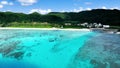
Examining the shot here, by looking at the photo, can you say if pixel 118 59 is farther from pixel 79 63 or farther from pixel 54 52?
pixel 54 52

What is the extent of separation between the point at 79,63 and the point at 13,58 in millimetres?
5600

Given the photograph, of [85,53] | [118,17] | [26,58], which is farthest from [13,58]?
[118,17]

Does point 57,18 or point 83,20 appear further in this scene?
point 57,18

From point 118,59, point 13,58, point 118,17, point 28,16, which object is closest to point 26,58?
point 13,58

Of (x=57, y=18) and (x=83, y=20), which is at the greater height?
(x=57, y=18)

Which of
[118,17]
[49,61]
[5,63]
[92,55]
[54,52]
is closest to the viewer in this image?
[5,63]

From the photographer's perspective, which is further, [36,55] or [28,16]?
[28,16]

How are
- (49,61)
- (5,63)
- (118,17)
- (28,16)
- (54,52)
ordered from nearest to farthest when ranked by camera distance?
(5,63) < (49,61) < (54,52) < (118,17) < (28,16)

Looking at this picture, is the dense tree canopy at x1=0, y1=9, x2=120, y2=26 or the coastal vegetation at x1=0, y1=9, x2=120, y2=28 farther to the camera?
the dense tree canopy at x1=0, y1=9, x2=120, y2=26

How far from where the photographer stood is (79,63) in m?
17.6

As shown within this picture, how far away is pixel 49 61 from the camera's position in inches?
725

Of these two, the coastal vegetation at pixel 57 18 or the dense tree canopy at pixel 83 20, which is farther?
the dense tree canopy at pixel 83 20

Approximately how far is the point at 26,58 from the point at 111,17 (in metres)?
63.2

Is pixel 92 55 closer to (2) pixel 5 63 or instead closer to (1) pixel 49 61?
(1) pixel 49 61
